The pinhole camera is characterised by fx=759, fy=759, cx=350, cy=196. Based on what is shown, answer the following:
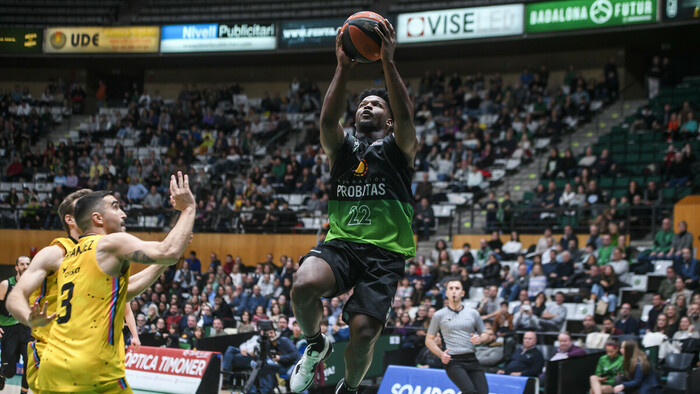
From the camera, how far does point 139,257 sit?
4.47 metres

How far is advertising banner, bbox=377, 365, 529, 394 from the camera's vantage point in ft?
31.0

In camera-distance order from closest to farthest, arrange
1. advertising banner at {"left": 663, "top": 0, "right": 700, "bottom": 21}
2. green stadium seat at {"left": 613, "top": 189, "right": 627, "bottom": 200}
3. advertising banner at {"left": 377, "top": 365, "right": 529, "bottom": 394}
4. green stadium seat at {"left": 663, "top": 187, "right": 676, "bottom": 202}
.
A: advertising banner at {"left": 377, "top": 365, "right": 529, "bottom": 394}
green stadium seat at {"left": 663, "top": 187, "right": 676, "bottom": 202}
green stadium seat at {"left": 613, "top": 189, "right": 627, "bottom": 200}
advertising banner at {"left": 663, "top": 0, "right": 700, "bottom": 21}

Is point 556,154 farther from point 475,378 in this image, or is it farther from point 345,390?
point 345,390

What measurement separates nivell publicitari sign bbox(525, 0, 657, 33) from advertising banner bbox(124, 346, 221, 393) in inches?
567

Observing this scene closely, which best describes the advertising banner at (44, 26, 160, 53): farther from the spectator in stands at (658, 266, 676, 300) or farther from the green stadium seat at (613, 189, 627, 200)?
the spectator in stands at (658, 266, 676, 300)

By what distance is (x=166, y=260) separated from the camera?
444 centimetres

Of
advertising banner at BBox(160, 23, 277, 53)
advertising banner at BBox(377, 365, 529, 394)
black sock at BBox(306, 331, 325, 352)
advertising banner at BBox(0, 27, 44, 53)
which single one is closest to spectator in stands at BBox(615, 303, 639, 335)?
advertising banner at BBox(377, 365, 529, 394)

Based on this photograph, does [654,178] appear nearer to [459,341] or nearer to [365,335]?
[459,341]

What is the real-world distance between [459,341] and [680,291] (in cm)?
531

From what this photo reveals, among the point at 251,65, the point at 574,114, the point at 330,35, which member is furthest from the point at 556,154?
the point at 251,65

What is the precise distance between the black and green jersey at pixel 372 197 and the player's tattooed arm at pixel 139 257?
48.2 inches

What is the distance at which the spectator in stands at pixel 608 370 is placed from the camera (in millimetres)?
10336

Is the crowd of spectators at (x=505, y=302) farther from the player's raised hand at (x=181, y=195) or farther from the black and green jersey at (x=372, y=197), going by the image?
the player's raised hand at (x=181, y=195)

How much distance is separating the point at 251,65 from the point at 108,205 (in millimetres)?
24355
